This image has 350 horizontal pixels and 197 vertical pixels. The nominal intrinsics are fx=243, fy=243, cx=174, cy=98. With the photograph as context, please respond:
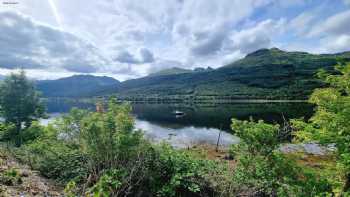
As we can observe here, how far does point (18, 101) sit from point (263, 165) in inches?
1319

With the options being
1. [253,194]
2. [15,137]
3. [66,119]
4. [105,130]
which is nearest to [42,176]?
[66,119]

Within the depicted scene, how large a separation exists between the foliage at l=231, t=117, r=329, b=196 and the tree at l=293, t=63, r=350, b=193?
1925mm

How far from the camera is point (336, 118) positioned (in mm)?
7891

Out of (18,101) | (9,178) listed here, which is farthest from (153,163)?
(18,101)

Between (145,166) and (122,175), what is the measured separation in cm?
145

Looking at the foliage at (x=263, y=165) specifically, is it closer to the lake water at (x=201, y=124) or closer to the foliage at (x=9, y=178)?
the lake water at (x=201, y=124)

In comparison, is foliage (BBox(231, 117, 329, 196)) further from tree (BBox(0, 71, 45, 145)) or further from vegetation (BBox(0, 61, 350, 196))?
tree (BBox(0, 71, 45, 145))

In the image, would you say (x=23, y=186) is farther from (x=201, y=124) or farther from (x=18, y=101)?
(x=201, y=124)

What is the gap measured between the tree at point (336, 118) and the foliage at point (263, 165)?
193 cm

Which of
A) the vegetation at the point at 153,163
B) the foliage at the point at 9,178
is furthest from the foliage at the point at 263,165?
the foliage at the point at 9,178

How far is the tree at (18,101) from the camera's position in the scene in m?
32.3

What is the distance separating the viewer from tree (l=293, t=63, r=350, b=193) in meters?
7.76

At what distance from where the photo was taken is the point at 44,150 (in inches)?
510

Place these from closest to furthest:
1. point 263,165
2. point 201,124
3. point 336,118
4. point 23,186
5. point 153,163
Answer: point 336,118 < point 23,186 < point 263,165 < point 153,163 < point 201,124
